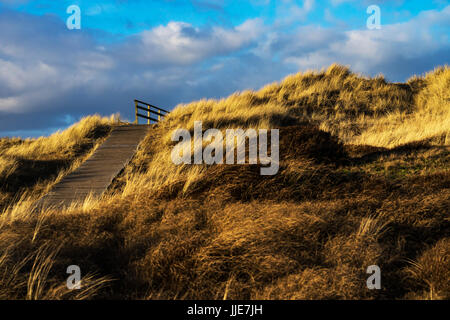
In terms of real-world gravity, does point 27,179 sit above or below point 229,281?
above

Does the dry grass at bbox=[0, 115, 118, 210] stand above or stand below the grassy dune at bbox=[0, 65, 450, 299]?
above

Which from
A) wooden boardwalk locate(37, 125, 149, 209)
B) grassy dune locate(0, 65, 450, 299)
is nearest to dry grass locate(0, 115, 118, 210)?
wooden boardwalk locate(37, 125, 149, 209)

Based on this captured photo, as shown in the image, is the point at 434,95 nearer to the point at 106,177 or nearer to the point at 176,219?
the point at 106,177

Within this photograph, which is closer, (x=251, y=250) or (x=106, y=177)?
(x=251, y=250)

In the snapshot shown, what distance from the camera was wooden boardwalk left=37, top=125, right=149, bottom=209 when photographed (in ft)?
39.5

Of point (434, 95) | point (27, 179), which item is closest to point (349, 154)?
point (27, 179)

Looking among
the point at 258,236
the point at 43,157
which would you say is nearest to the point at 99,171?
the point at 43,157

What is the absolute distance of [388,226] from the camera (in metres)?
5.80

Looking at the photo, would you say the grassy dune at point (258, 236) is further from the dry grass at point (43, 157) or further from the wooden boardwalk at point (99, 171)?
the dry grass at point (43, 157)

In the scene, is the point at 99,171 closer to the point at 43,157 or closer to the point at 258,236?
the point at 43,157

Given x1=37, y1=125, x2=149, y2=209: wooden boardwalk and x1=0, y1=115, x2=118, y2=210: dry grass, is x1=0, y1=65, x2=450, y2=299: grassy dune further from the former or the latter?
x1=0, y1=115, x2=118, y2=210: dry grass

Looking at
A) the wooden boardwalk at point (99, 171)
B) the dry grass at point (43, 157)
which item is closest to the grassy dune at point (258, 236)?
the wooden boardwalk at point (99, 171)

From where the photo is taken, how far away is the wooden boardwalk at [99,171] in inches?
474
